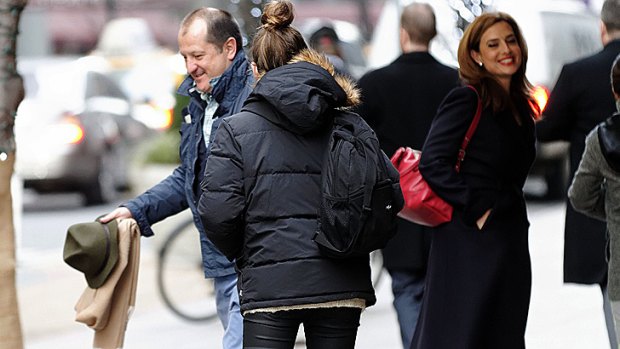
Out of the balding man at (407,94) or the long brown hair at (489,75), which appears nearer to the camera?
the long brown hair at (489,75)

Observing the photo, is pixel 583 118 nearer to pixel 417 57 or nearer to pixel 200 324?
pixel 417 57

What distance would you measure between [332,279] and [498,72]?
2.02m

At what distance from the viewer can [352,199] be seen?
461cm

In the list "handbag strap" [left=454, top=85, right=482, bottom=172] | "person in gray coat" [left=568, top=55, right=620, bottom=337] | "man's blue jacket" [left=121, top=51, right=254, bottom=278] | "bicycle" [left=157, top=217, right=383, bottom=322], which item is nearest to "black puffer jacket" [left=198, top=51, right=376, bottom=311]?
"man's blue jacket" [left=121, top=51, right=254, bottom=278]

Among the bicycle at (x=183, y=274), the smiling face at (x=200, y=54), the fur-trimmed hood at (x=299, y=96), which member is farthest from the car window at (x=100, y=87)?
the fur-trimmed hood at (x=299, y=96)

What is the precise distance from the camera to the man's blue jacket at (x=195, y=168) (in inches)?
220

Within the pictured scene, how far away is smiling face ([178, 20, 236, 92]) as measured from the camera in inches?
221

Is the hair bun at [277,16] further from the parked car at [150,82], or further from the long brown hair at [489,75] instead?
the parked car at [150,82]

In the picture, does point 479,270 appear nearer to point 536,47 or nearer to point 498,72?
point 498,72

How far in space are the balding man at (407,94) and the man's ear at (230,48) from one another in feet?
6.29

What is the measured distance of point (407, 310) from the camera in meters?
7.26

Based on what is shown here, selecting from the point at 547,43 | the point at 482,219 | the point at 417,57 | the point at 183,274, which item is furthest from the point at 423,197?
the point at 547,43

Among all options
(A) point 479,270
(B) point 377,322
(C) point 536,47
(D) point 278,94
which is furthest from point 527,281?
(C) point 536,47

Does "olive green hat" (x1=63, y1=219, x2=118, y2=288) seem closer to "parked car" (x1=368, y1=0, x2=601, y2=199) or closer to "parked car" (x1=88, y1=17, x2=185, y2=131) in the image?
"parked car" (x1=88, y1=17, x2=185, y2=131)
